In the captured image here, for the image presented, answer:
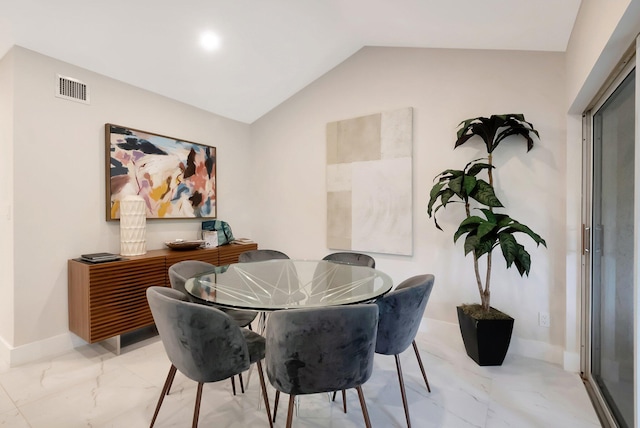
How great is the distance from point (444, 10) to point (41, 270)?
153 inches

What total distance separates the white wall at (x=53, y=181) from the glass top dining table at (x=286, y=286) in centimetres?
146

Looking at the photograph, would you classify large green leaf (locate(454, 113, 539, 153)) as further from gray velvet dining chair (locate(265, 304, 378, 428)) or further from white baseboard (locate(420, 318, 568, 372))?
gray velvet dining chair (locate(265, 304, 378, 428))

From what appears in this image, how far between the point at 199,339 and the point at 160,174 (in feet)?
8.04

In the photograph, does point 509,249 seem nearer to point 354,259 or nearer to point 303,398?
point 354,259

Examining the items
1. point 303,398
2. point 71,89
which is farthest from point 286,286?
point 71,89

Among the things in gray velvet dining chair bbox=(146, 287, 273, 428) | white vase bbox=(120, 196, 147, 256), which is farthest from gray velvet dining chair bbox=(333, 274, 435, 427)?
white vase bbox=(120, 196, 147, 256)

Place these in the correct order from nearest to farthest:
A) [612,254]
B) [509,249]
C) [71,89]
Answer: [612,254]
[509,249]
[71,89]

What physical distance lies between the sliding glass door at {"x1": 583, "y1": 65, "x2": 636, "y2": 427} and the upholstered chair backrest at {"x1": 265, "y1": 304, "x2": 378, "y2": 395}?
1.35 metres

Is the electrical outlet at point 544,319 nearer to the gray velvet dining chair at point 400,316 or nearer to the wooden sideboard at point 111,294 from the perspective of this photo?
the gray velvet dining chair at point 400,316

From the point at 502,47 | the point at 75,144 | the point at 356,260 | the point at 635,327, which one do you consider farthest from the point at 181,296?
the point at 502,47

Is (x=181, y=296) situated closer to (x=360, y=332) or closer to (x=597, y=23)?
(x=360, y=332)

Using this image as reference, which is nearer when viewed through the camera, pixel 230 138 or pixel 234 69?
pixel 234 69

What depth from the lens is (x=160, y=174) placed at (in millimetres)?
3260

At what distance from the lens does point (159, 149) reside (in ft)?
10.7
